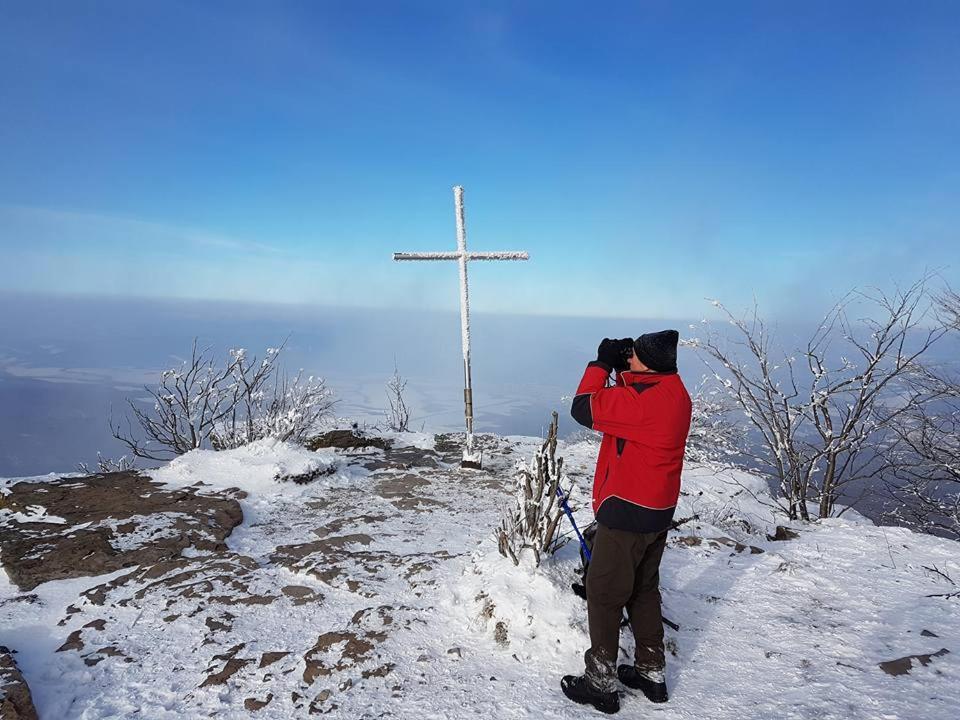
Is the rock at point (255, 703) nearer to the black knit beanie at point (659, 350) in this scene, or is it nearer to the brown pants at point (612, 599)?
the brown pants at point (612, 599)

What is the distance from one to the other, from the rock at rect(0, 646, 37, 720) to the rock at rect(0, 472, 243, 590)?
1790mm

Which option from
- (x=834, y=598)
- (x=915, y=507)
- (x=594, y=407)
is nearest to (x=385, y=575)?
(x=594, y=407)

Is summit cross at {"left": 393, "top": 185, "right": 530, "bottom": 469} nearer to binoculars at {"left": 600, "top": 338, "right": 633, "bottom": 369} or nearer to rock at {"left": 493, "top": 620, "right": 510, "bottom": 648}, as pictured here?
rock at {"left": 493, "top": 620, "right": 510, "bottom": 648}

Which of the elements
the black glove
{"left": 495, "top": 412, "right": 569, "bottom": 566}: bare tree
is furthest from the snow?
the black glove

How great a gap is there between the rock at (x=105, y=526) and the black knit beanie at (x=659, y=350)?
4.89m

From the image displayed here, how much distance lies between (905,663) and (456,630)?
2746 mm

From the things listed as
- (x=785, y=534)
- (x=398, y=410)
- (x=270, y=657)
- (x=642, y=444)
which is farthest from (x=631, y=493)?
(x=398, y=410)

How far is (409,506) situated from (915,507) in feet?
30.9

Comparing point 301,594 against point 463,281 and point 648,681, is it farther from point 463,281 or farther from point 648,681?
point 463,281

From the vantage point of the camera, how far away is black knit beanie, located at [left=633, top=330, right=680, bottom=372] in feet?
8.45

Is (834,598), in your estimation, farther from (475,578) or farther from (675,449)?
(475,578)

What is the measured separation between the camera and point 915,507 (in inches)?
343

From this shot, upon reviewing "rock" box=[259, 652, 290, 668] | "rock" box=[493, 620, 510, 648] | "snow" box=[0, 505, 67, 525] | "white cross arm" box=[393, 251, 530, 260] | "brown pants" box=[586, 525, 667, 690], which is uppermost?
"white cross arm" box=[393, 251, 530, 260]

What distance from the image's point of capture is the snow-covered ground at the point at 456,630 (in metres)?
2.65
